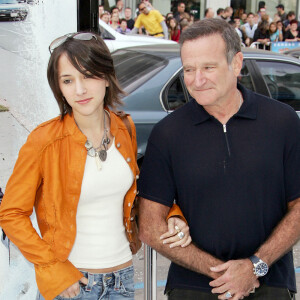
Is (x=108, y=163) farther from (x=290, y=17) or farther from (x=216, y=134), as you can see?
(x=290, y=17)

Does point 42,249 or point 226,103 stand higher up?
point 226,103

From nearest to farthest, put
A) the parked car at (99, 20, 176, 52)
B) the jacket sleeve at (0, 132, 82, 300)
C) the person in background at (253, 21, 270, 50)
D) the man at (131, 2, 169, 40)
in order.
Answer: the jacket sleeve at (0, 132, 82, 300) < the parked car at (99, 20, 176, 52) < the man at (131, 2, 169, 40) < the person in background at (253, 21, 270, 50)

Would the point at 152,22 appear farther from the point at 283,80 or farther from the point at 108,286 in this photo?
the point at 108,286

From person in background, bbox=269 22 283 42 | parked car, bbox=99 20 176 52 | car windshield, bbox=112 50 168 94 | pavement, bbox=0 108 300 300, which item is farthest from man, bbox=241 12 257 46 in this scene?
pavement, bbox=0 108 300 300

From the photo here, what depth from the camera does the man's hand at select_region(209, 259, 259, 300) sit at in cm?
199

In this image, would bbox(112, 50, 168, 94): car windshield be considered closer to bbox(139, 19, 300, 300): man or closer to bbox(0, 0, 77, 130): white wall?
bbox(0, 0, 77, 130): white wall

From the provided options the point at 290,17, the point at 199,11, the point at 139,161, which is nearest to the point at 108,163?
the point at 139,161

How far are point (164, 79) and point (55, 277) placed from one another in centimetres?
345

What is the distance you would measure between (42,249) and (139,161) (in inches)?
120

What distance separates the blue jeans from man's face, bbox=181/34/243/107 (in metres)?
0.76

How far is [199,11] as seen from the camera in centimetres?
2186

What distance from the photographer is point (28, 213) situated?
190 centimetres

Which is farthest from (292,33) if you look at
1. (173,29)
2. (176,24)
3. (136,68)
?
(136,68)

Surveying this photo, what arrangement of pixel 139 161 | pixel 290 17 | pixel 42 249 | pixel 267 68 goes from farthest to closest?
pixel 290 17 < pixel 267 68 < pixel 139 161 < pixel 42 249
